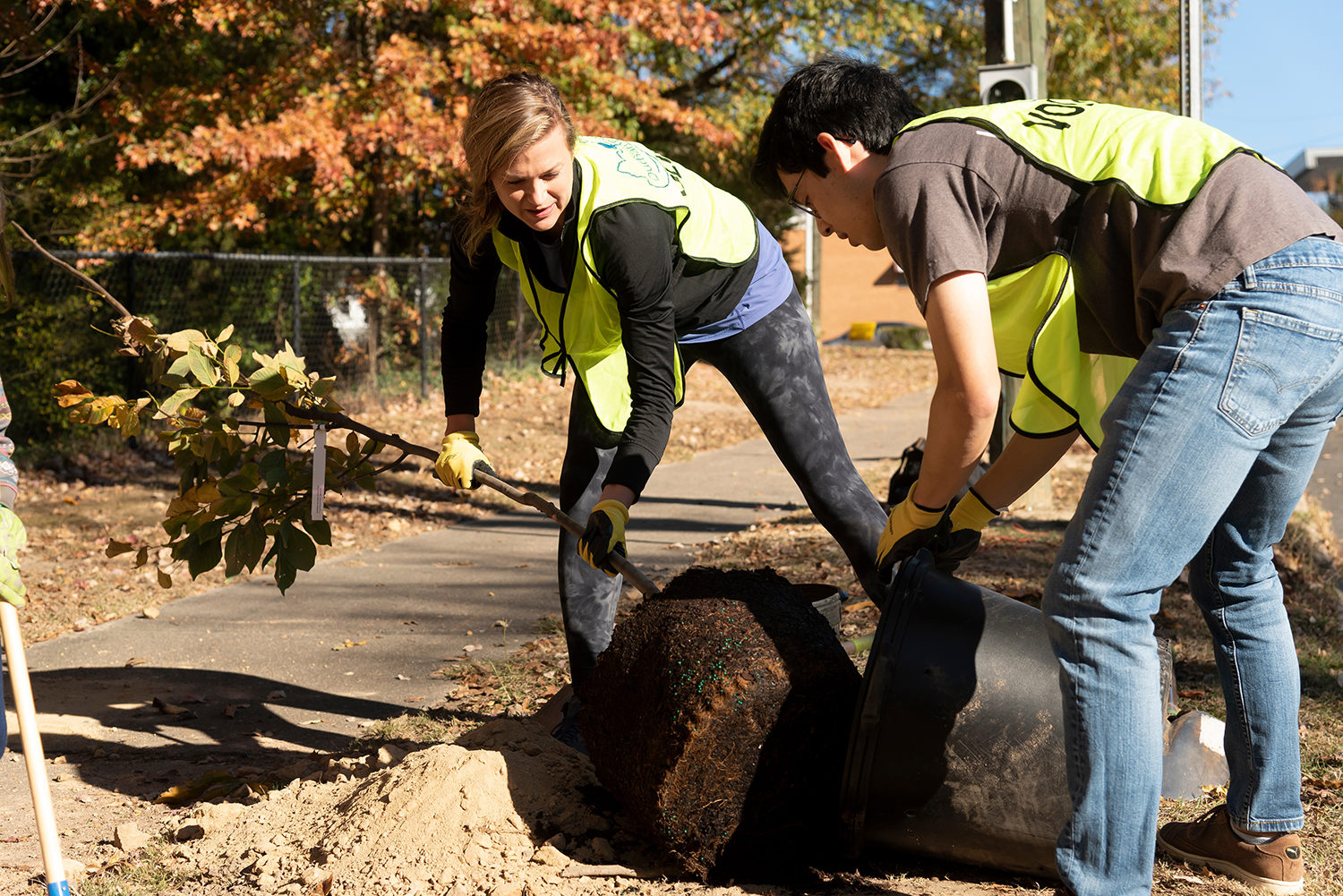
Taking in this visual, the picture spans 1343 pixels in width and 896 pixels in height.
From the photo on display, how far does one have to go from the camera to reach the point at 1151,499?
5.74 ft

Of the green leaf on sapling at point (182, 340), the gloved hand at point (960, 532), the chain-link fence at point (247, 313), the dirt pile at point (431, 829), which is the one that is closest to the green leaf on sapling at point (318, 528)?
the green leaf on sapling at point (182, 340)

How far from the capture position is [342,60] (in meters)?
10.2

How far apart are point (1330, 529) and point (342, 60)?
8.95 m

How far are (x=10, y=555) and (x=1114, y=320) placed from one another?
6.86 ft

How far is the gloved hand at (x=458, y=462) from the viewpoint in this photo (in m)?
2.83

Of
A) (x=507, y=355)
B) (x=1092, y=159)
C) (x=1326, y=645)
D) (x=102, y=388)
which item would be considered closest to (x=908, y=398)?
(x=507, y=355)

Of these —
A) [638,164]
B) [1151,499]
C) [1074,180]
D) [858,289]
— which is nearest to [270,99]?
[638,164]

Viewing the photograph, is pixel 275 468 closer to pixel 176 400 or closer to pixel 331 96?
pixel 176 400

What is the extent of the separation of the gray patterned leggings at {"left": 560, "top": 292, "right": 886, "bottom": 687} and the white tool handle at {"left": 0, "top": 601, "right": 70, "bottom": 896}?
128cm

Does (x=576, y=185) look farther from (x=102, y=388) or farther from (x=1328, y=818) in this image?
(x=102, y=388)

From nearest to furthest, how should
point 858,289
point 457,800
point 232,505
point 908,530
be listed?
point 908,530 → point 457,800 → point 232,505 → point 858,289

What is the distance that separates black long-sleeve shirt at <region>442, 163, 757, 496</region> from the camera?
8.36ft

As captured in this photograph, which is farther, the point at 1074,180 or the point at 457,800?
the point at 457,800

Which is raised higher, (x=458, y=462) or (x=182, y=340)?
(x=182, y=340)
